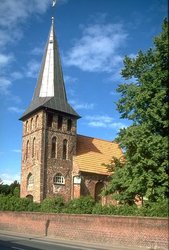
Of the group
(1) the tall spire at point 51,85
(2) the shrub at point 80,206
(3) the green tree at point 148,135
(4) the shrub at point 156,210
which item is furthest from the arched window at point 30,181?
(4) the shrub at point 156,210

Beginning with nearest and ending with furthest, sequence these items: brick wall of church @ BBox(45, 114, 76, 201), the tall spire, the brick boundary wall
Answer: the brick boundary wall, brick wall of church @ BBox(45, 114, 76, 201), the tall spire

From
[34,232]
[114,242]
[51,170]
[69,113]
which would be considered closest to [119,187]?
[114,242]

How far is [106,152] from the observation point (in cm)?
5209

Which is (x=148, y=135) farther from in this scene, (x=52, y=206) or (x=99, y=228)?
(x=52, y=206)

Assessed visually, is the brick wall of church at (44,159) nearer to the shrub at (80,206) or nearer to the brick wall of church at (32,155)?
the brick wall of church at (32,155)

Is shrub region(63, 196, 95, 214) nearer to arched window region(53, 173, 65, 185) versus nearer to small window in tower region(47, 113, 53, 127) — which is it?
arched window region(53, 173, 65, 185)

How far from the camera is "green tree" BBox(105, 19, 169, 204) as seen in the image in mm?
25859

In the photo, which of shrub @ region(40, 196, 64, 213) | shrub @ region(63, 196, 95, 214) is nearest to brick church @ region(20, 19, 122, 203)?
shrub @ region(40, 196, 64, 213)

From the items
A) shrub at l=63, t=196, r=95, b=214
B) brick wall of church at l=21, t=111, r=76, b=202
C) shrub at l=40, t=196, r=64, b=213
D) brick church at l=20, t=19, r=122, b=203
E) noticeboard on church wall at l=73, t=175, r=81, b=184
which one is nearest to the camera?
shrub at l=63, t=196, r=95, b=214

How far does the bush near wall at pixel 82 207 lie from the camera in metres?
23.2

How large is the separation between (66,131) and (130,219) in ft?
79.6

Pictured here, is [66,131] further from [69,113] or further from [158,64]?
[158,64]

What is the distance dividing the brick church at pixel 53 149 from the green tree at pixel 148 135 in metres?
14.8

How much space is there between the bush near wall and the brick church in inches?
239
